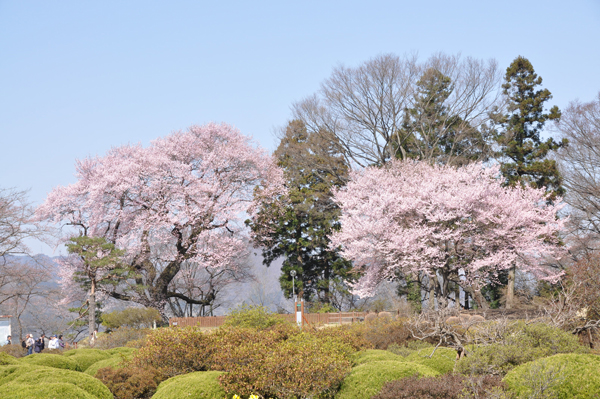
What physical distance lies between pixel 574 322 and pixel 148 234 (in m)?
23.0

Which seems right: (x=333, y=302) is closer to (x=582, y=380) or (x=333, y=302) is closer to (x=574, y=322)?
(x=574, y=322)

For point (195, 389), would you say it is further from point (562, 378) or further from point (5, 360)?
point (562, 378)

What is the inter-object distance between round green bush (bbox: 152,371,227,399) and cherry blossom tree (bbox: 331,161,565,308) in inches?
637

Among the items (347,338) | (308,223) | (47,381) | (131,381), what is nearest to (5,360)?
(131,381)

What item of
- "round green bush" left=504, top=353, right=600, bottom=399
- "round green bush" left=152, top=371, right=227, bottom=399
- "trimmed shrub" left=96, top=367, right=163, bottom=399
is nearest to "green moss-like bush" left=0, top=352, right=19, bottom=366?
"trimmed shrub" left=96, top=367, right=163, bottom=399

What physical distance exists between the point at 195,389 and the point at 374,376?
294cm

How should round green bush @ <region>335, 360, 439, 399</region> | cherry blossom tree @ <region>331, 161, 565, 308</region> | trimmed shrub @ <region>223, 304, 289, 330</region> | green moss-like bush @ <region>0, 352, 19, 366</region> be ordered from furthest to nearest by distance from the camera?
1. cherry blossom tree @ <region>331, 161, 565, 308</region>
2. trimmed shrub @ <region>223, 304, 289, 330</region>
3. green moss-like bush @ <region>0, 352, 19, 366</region>
4. round green bush @ <region>335, 360, 439, 399</region>

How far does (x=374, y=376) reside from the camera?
26.8ft

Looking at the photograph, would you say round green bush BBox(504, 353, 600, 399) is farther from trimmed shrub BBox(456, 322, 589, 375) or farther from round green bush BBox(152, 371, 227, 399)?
round green bush BBox(152, 371, 227, 399)

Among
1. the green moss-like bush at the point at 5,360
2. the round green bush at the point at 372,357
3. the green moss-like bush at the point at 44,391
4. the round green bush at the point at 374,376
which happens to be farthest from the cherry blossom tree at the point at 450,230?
the green moss-like bush at the point at 44,391

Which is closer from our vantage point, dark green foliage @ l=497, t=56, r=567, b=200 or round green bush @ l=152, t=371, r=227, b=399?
round green bush @ l=152, t=371, r=227, b=399

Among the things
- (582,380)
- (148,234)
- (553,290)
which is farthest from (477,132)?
(582,380)

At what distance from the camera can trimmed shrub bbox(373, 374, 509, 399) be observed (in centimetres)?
690

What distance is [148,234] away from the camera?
28.9 metres
